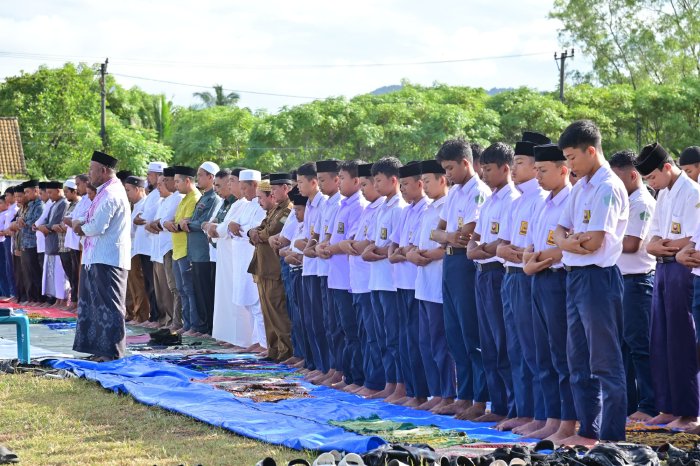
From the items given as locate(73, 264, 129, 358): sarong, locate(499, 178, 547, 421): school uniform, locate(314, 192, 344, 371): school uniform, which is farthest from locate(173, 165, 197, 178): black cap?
locate(499, 178, 547, 421): school uniform

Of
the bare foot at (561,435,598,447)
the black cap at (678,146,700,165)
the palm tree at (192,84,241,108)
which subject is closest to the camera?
the bare foot at (561,435,598,447)

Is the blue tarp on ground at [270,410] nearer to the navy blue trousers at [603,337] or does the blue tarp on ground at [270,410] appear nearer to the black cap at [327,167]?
the navy blue trousers at [603,337]

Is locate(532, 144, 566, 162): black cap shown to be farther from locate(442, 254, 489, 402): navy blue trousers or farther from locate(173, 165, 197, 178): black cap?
locate(173, 165, 197, 178): black cap

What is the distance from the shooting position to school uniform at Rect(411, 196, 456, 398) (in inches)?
337

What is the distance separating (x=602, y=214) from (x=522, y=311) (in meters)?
1.08

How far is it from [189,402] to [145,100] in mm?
53619

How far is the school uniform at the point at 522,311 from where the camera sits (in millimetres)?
7504

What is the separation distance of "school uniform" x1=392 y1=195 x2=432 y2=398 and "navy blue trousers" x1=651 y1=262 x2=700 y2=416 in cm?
192

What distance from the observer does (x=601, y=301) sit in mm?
6750

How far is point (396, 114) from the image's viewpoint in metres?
39.3

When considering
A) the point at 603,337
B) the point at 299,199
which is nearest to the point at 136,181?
the point at 299,199

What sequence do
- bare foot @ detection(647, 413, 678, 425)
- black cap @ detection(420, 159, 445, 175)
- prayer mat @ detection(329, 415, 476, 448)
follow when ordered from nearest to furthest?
prayer mat @ detection(329, 415, 476, 448) → bare foot @ detection(647, 413, 678, 425) → black cap @ detection(420, 159, 445, 175)

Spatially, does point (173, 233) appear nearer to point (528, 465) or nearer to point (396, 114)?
point (528, 465)

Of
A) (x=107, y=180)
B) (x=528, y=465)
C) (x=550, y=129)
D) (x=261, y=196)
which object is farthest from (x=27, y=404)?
(x=550, y=129)
